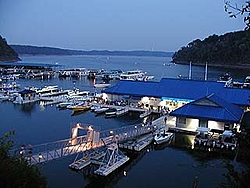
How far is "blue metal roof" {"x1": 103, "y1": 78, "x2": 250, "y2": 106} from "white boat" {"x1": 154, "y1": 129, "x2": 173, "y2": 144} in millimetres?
7037

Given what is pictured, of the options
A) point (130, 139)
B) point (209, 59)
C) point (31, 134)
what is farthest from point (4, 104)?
point (209, 59)

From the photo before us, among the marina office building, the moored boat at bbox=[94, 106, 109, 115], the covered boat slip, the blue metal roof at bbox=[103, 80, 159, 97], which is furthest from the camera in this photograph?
the blue metal roof at bbox=[103, 80, 159, 97]

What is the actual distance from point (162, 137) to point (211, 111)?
3887 millimetres

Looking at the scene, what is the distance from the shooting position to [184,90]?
2666 cm

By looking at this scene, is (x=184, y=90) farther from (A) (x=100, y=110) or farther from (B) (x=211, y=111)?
(A) (x=100, y=110)

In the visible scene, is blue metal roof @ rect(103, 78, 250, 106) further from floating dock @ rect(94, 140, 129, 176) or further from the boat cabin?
floating dock @ rect(94, 140, 129, 176)

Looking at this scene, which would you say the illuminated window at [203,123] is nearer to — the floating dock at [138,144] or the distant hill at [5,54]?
the floating dock at [138,144]

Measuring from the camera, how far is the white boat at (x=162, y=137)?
60.1 ft

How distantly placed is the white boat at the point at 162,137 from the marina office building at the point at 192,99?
5.78 feet

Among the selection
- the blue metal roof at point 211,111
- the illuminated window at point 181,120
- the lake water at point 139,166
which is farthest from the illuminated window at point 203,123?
the lake water at point 139,166

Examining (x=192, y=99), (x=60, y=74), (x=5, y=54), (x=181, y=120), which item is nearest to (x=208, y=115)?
(x=181, y=120)

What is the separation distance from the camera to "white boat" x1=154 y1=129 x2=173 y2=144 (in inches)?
722

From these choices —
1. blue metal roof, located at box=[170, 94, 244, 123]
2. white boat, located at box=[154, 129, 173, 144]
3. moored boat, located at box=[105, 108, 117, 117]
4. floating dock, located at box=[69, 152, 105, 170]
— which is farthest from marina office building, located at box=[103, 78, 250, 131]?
floating dock, located at box=[69, 152, 105, 170]

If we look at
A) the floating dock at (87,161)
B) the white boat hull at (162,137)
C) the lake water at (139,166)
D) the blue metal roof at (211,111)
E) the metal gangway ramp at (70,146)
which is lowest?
the lake water at (139,166)
